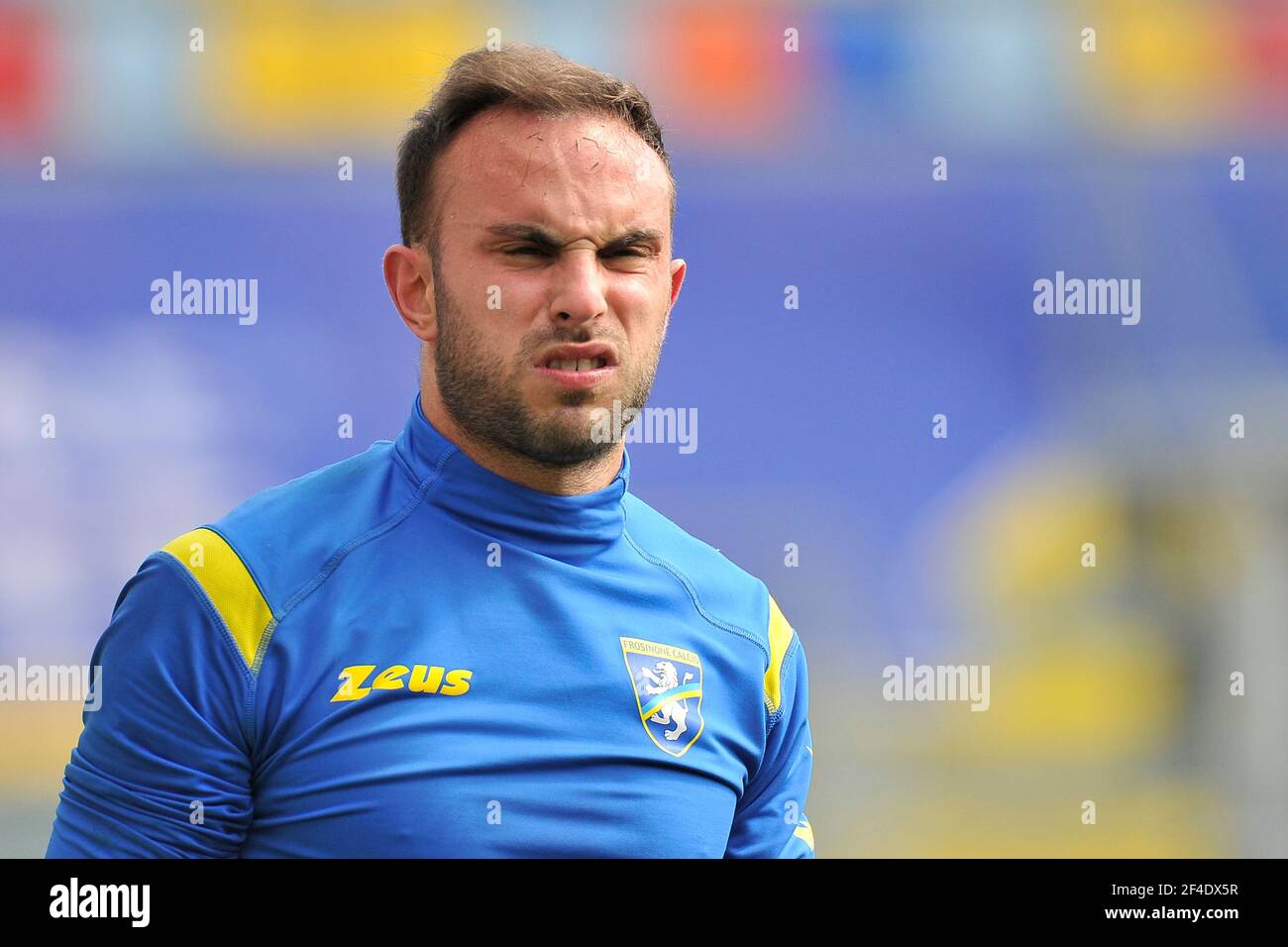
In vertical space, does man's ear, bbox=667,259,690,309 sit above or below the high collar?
above

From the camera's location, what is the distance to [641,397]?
7.80ft

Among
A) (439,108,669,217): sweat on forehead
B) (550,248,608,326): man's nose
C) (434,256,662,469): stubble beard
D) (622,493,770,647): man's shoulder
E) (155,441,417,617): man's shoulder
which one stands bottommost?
(622,493,770,647): man's shoulder

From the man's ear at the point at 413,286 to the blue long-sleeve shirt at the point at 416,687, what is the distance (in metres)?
0.15

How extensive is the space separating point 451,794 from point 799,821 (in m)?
0.78

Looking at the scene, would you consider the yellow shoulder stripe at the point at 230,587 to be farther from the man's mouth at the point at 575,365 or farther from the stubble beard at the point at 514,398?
the man's mouth at the point at 575,365

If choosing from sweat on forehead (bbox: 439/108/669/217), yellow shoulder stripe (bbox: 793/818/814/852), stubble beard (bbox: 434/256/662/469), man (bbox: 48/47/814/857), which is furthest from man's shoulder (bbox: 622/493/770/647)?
sweat on forehead (bbox: 439/108/669/217)

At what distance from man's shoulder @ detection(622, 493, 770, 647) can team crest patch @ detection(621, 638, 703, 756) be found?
14cm

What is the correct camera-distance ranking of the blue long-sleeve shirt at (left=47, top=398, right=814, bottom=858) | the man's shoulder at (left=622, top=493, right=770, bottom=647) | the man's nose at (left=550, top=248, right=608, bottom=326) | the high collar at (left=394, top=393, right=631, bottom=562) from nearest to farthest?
the blue long-sleeve shirt at (left=47, top=398, right=814, bottom=858)
the man's nose at (left=550, top=248, right=608, bottom=326)
the high collar at (left=394, top=393, right=631, bottom=562)
the man's shoulder at (left=622, top=493, right=770, bottom=647)

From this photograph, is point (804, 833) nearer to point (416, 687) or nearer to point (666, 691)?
point (666, 691)

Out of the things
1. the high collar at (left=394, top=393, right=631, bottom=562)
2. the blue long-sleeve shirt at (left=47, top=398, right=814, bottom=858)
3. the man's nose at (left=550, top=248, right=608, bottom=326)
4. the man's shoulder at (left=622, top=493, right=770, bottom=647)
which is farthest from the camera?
the man's shoulder at (left=622, top=493, right=770, bottom=647)

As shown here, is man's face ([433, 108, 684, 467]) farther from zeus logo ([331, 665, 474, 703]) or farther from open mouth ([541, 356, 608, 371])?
zeus logo ([331, 665, 474, 703])

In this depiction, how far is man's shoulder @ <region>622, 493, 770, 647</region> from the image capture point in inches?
99.9

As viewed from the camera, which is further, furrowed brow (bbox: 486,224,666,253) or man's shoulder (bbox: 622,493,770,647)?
man's shoulder (bbox: 622,493,770,647)
